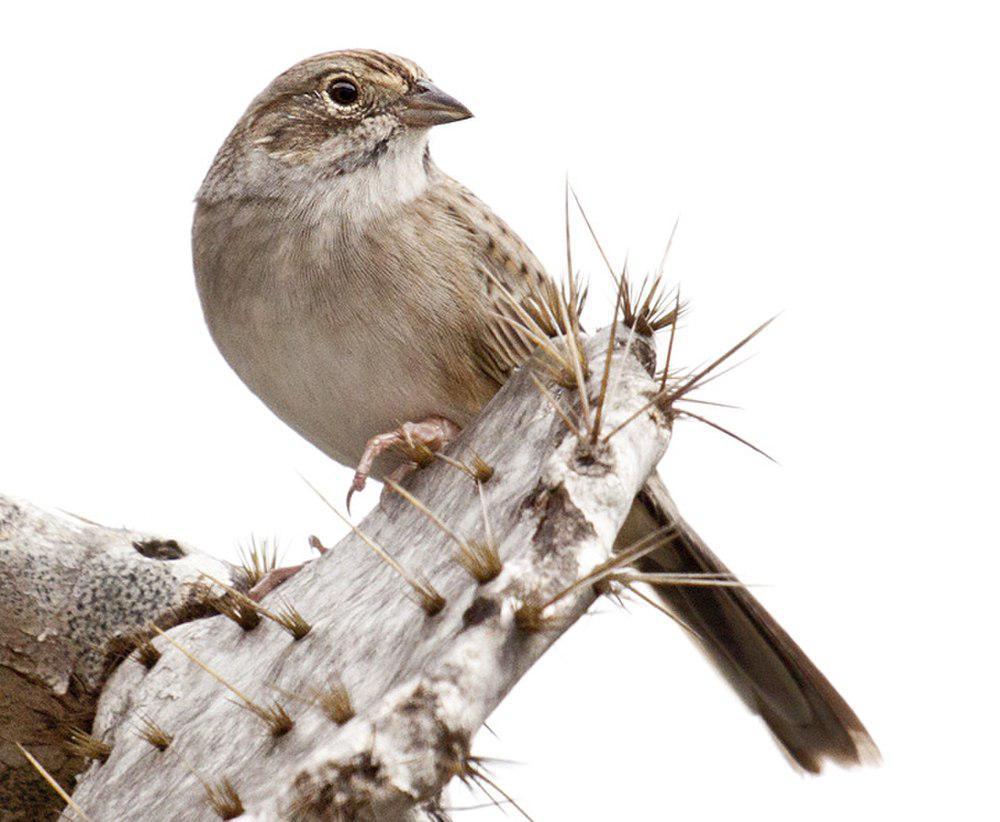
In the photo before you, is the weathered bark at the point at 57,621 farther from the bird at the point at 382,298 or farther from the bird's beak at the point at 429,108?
the bird's beak at the point at 429,108

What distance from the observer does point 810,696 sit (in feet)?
13.5

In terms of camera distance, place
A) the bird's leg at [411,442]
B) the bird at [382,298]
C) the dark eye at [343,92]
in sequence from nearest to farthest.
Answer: the bird's leg at [411,442] → the bird at [382,298] → the dark eye at [343,92]

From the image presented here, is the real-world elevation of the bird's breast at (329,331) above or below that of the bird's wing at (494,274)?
below

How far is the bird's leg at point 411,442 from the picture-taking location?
134 inches

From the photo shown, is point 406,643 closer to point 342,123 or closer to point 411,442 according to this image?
point 411,442

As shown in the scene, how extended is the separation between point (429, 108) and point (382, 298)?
0.74 metres

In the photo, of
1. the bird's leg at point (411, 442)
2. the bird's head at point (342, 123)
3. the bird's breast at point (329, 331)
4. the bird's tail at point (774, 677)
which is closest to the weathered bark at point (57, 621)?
the bird's breast at point (329, 331)

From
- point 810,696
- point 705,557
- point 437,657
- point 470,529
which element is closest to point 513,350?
point 705,557

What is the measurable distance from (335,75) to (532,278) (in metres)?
0.90

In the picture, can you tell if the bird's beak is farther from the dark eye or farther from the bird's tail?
the bird's tail

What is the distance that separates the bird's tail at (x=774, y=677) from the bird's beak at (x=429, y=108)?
1469 millimetres

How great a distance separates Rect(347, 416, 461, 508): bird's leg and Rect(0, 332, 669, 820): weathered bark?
53 millimetres

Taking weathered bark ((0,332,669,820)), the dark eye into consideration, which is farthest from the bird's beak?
weathered bark ((0,332,669,820))

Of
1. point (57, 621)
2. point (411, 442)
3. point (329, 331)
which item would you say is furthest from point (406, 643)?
point (57, 621)
